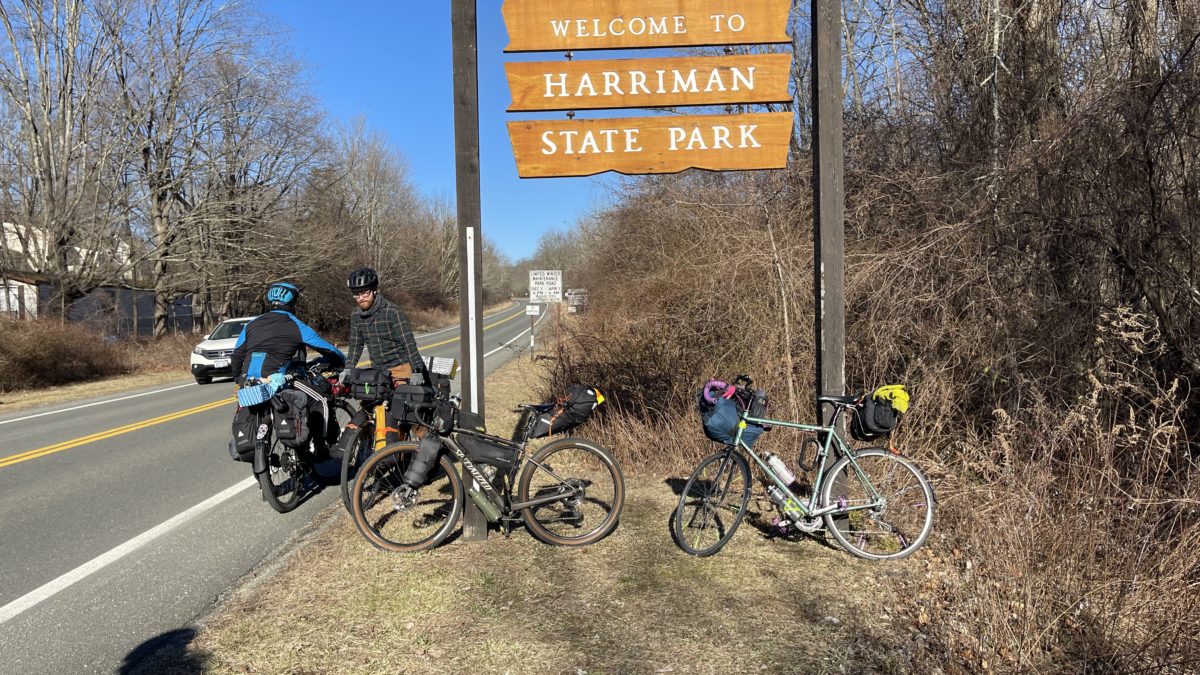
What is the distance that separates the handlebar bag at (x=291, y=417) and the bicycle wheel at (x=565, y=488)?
2.04 metres

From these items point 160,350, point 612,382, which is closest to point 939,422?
point 612,382

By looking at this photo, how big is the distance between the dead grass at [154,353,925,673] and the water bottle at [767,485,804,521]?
24 cm

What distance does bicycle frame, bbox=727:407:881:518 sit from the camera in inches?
177

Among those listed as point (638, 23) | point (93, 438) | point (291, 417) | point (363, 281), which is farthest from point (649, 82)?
point (93, 438)

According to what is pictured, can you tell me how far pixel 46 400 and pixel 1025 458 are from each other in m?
17.7

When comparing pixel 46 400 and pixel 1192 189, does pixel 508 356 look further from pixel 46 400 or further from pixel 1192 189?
pixel 1192 189

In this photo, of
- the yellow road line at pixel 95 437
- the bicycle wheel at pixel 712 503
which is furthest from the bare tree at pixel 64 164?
the bicycle wheel at pixel 712 503

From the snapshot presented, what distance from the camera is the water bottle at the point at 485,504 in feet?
15.4

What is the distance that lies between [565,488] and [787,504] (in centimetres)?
147

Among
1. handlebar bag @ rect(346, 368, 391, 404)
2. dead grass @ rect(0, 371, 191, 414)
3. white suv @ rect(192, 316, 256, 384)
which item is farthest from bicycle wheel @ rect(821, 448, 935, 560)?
white suv @ rect(192, 316, 256, 384)

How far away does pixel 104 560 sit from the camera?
4.80 metres

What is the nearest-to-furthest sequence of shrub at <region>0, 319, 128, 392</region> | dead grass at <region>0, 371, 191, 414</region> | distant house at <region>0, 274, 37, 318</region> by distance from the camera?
dead grass at <region>0, 371, 191, 414</region> → shrub at <region>0, 319, 128, 392</region> → distant house at <region>0, 274, 37, 318</region>

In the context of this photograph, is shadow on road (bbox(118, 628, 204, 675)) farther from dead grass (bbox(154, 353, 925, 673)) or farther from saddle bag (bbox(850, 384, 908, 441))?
saddle bag (bbox(850, 384, 908, 441))

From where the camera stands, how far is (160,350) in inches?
926
